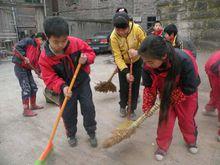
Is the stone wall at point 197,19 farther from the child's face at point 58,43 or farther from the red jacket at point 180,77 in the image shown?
the child's face at point 58,43

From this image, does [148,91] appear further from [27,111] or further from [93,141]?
[27,111]

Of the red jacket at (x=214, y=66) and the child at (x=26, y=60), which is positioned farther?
the child at (x=26, y=60)

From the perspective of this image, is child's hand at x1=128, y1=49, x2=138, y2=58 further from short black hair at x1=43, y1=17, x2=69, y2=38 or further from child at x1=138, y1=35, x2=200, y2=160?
short black hair at x1=43, y1=17, x2=69, y2=38

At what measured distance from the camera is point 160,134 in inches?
112

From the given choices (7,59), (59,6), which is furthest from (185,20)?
(59,6)

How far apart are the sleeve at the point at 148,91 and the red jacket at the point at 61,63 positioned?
66cm

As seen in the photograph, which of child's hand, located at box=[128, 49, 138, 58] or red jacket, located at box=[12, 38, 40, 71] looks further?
red jacket, located at box=[12, 38, 40, 71]

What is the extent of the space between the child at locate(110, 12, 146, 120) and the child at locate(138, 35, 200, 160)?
0.89 meters

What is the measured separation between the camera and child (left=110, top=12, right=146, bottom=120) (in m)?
3.40

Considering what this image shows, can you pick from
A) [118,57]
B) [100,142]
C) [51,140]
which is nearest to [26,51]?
[118,57]

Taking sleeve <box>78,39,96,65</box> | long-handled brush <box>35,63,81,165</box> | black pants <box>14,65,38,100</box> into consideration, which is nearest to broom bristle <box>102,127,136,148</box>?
long-handled brush <box>35,63,81,165</box>

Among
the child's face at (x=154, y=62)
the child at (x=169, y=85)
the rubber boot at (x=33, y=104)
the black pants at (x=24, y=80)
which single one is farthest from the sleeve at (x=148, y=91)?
the rubber boot at (x=33, y=104)

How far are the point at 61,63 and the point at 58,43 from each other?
0.28 m

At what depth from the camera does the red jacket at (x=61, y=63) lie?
9.29 feet
